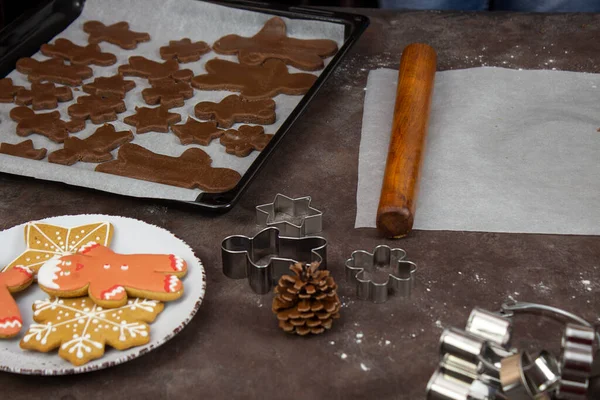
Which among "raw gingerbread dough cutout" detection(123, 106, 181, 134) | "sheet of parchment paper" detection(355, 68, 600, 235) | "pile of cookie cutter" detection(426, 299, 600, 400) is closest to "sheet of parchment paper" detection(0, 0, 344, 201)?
"raw gingerbread dough cutout" detection(123, 106, 181, 134)

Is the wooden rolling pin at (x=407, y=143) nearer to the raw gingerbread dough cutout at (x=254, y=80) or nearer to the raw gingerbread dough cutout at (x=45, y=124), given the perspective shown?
the raw gingerbread dough cutout at (x=254, y=80)

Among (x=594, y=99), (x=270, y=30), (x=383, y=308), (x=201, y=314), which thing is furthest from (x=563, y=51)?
(x=201, y=314)

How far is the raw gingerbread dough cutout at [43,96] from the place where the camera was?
4.83 ft

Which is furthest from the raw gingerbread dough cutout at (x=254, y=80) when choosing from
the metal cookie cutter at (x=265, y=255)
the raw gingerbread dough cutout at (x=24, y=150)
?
the metal cookie cutter at (x=265, y=255)

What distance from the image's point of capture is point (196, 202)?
1144mm

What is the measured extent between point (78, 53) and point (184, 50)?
229 millimetres

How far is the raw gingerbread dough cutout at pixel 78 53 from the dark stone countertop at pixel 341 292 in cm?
45

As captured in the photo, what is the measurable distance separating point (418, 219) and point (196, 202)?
0.34 m

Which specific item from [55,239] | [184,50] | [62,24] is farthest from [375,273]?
[62,24]

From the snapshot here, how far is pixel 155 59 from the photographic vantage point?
165 centimetres

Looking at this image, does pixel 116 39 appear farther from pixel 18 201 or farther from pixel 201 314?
pixel 201 314

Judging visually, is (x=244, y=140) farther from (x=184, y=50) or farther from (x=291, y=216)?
(x=184, y=50)

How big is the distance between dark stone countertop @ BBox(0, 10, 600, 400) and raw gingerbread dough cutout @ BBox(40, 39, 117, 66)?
445 mm

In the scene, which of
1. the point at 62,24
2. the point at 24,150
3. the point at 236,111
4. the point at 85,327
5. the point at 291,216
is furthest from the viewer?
the point at 62,24
